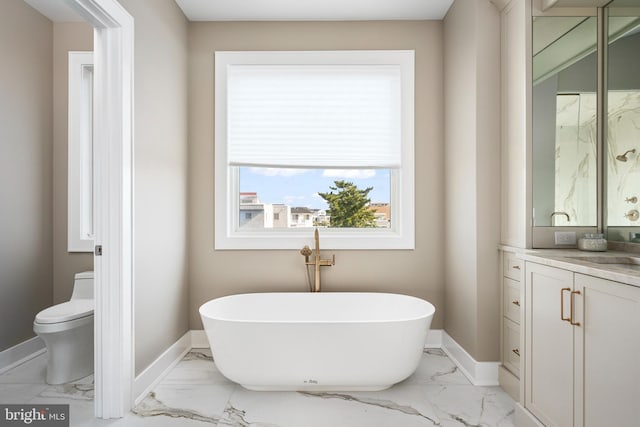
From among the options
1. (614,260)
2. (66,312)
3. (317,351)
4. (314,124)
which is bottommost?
(317,351)

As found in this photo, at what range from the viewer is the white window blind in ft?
10.0

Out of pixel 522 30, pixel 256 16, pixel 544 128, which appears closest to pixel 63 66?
pixel 256 16

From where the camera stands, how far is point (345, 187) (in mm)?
3223

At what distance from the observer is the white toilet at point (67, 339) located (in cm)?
229

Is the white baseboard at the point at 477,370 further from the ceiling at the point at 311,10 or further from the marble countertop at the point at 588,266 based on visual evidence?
the ceiling at the point at 311,10

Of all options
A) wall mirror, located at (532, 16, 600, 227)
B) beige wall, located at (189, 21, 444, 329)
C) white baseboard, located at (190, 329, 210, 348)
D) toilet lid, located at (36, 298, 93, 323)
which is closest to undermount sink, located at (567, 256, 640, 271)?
wall mirror, located at (532, 16, 600, 227)

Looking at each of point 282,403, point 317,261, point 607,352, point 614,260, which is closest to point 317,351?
point 282,403

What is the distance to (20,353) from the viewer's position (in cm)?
270

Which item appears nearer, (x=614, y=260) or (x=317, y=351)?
(x=614, y=260)

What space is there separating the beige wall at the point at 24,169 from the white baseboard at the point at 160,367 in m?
1.17

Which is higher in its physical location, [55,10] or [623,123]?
[55,10]

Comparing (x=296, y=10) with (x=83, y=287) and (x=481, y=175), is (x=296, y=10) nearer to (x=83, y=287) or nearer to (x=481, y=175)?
(x=481, y=175)

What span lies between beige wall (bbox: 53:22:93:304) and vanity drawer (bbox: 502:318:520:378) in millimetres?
3224

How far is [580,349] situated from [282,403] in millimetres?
1513
